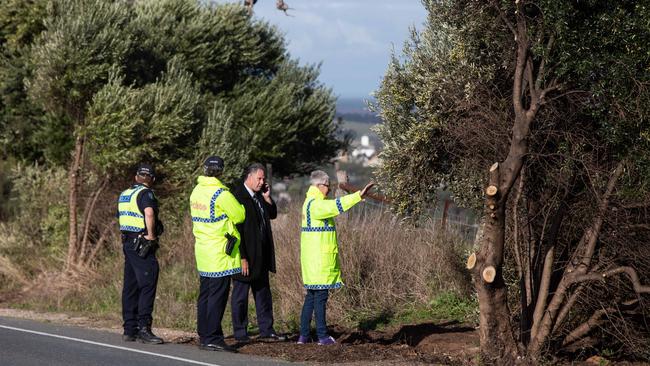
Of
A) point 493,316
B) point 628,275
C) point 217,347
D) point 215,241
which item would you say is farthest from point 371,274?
point 628,275

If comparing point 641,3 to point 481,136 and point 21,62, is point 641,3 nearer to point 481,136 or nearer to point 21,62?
point 481,136

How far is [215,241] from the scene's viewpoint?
37.2 ft

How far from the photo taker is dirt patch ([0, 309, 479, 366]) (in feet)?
36.0

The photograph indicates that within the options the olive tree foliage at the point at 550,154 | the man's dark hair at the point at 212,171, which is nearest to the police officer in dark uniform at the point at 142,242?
the man's dark hair at the point at 212,171

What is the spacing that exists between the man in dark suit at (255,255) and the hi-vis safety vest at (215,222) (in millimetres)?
600

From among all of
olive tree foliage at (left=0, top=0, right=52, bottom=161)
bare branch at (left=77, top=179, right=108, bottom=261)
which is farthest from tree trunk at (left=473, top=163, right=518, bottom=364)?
olive tree foliage at (left=0, top=0, right=52, bottom=161)

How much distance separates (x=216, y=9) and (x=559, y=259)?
14579 millimetres

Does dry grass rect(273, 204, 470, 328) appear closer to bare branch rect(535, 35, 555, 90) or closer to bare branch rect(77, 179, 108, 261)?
bare branch rect(535, 35, 555, 90)

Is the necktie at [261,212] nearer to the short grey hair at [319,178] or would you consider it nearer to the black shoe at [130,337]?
the short grey hair at [319,178]

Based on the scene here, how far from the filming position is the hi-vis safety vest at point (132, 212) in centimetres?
1197

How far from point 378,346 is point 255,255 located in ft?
5.73

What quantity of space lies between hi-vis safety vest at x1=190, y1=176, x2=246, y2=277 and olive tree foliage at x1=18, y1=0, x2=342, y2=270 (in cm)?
760

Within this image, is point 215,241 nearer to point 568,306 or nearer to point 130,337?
point 130,337

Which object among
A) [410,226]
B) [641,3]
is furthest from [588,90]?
[410,226]
